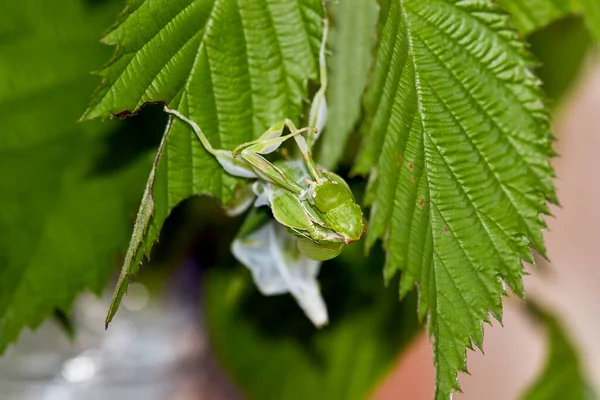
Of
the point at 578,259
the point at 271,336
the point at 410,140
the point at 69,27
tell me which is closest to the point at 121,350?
the point at 271,336

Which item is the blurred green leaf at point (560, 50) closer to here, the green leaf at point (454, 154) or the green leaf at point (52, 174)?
the green leaf at point (454, 154)

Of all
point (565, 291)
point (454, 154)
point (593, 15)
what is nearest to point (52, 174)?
point (454, 154)

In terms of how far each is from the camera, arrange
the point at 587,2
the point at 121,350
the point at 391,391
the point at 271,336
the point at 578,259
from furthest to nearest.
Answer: the point at 578,259
the point at 391,391
the point at 121,350
the point at 271,336
the point at 587,2

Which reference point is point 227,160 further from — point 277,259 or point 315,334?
point 315,334

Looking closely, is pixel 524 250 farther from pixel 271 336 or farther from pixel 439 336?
pixel 271 336

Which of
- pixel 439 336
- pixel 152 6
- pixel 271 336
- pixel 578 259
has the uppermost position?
pixel 152 6

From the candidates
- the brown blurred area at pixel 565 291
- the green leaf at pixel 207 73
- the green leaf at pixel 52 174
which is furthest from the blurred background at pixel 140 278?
the brown blurred area at pixel 565 291

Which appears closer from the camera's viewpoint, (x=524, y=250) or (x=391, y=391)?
(x=524, y=250)

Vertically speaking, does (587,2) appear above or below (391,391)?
above
